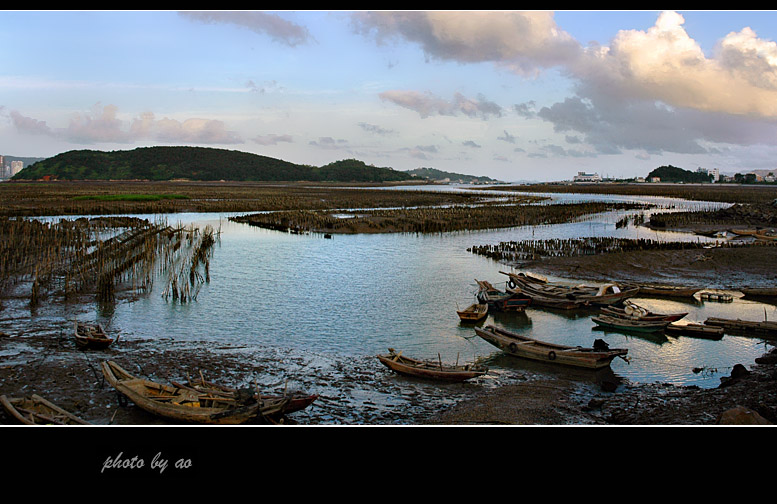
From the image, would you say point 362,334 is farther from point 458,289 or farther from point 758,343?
point 758,343

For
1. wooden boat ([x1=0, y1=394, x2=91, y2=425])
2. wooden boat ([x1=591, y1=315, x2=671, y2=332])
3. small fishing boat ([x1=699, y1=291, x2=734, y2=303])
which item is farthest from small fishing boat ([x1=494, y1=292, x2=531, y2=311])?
wooden boat ([x1=0, y1=394, x2=91, y2=425])

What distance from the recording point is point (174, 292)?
20266mm

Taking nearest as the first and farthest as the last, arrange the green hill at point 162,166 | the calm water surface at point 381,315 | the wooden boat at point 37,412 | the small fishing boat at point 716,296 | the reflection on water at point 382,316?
the wooden boat at point 37,412 < the reflection on water at point 382,316 < the calm water surface at point 381,315 < the small fishing boat at point 716,296 < the green hill at point 162,166

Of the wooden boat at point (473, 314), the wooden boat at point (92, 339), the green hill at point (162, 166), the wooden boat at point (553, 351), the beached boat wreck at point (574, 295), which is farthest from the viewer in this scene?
the green hill at point (162, 166)

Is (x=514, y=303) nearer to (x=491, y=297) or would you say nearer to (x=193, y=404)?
(x=491, y=297)

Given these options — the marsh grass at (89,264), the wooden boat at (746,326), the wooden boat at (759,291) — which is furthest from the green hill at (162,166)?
the wooden boat at (746,326)

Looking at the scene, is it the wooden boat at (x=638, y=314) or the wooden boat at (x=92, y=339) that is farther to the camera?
the wooden boat at (x=638, y=314)

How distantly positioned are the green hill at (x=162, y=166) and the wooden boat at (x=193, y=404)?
513 feet

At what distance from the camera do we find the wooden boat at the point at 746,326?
16031 millimetres

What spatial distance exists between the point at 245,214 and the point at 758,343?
50128mm

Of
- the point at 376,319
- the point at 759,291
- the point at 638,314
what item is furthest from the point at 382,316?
the point at 759,291

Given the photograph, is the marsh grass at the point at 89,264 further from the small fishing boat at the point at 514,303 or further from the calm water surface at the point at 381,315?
the small fishing boat at the point at 514,303

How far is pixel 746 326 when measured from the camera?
16.3 m

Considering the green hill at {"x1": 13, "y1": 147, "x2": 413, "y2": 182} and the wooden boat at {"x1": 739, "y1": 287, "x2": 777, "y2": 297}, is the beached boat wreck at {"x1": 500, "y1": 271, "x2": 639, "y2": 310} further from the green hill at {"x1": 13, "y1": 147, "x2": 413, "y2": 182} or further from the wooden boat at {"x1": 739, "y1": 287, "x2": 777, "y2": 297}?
the green hill at {"x1": 13, "y1": 147, "x2": 413, "y2": 182}
